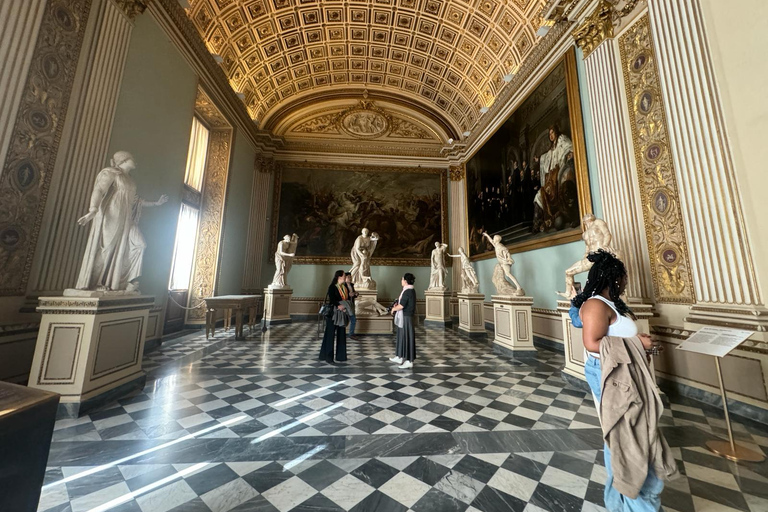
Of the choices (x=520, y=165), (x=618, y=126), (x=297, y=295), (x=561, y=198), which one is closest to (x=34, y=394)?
(x=618, y=126)

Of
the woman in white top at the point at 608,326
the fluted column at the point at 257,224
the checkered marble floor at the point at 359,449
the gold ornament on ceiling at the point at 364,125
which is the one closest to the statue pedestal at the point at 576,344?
the checkered marble floor at the point at 359,449

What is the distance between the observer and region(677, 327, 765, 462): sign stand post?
2.27 metres

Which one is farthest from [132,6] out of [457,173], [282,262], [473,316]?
[457,173]

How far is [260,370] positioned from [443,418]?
297 centimetres

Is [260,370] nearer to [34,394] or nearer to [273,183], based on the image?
[34,394]

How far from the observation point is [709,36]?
377 centimetres

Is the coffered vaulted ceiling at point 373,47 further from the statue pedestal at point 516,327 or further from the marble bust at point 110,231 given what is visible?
the statue pedestal at point 516,327

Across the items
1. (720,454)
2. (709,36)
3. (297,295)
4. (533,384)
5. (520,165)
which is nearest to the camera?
(720,454)

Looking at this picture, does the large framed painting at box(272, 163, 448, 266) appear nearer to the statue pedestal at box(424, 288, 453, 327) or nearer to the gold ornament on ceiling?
the gold ornament on ceiling

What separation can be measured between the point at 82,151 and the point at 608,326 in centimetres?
656

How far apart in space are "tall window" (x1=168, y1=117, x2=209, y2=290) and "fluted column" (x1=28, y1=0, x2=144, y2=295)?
3.33m

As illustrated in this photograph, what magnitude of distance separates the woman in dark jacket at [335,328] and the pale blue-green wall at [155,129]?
3976 mm

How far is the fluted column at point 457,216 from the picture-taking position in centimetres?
1239

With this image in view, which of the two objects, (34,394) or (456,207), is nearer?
(34,394)
